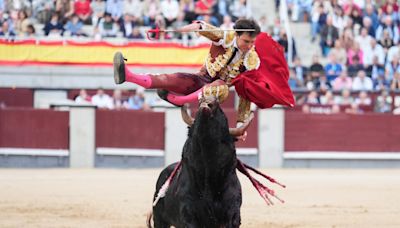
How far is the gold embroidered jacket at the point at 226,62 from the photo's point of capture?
759cm

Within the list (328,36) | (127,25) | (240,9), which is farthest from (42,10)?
(328,36)

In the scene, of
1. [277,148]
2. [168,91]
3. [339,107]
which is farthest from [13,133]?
[168,91]

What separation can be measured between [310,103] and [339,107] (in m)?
0.48

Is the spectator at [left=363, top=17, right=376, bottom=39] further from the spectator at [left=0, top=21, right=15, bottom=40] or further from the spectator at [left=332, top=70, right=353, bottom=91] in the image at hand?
the spectator at [left=0, top=21, right=15, bottom=40]

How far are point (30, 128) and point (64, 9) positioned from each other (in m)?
2.72

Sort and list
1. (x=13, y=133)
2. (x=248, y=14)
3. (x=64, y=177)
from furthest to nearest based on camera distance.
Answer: (x=248, y=14)
(x=13, y=133)
(x=64, y=177)

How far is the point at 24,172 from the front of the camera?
16391 mm

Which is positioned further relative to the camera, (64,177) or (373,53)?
(373,53)

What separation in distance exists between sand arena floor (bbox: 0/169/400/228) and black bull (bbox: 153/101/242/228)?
10.7 ft

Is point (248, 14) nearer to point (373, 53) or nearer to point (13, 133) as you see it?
point (373, 53)

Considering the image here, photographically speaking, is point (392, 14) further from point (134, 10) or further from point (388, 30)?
point (134, 10)

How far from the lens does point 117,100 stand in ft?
59.9

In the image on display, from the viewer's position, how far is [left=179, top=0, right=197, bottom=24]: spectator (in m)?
19.5

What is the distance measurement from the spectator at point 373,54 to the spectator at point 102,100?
177 inches
